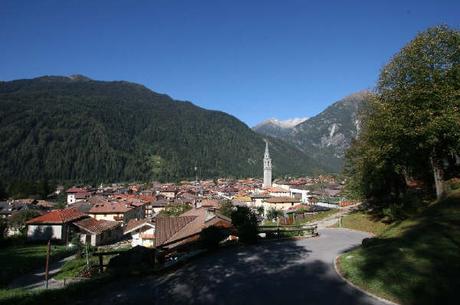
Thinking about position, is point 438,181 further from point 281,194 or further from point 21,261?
point 281,194

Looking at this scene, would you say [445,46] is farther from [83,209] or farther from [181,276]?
[83,209]

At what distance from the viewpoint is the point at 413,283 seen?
Result: 11.4 metres

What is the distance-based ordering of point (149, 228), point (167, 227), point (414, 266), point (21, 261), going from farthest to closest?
1. point (149, 228)
2. point (21, 261)
3. point (167, 227)
4. point (414, 266)

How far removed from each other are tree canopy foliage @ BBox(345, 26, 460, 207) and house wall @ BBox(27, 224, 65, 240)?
43.9m

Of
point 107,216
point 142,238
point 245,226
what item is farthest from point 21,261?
point 107,216

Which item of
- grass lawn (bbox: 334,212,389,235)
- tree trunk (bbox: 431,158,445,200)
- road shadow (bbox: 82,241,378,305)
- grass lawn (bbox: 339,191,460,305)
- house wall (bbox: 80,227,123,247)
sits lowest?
house wall (bbox: 80,227,123,247)

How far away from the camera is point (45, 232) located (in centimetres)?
5597

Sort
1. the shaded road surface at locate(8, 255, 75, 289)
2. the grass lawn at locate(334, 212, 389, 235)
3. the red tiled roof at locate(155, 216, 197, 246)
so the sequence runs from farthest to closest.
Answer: the red tiled roof at locate(155, 216, 197, 246), the grass lawn at locate(334, 212, 389, 235), the shaded road surface at locate(8, 255, 75, 289)

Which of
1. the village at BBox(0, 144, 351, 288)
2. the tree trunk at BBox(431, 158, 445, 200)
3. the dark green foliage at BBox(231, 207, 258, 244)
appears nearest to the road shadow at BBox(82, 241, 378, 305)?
the village at BBox(0, 144, 351, 288)

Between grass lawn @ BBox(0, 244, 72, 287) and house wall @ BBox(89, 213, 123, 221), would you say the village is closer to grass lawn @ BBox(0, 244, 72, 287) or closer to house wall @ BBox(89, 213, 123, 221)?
house wall @ BBox(89, 213, 123, 221)

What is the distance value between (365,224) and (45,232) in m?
44.2

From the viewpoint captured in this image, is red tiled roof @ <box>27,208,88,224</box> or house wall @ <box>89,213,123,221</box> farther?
house wall @ <box>89,213,123,221</box>

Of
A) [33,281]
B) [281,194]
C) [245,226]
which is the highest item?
[245,226]

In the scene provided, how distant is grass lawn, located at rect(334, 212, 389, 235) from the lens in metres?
29.4
